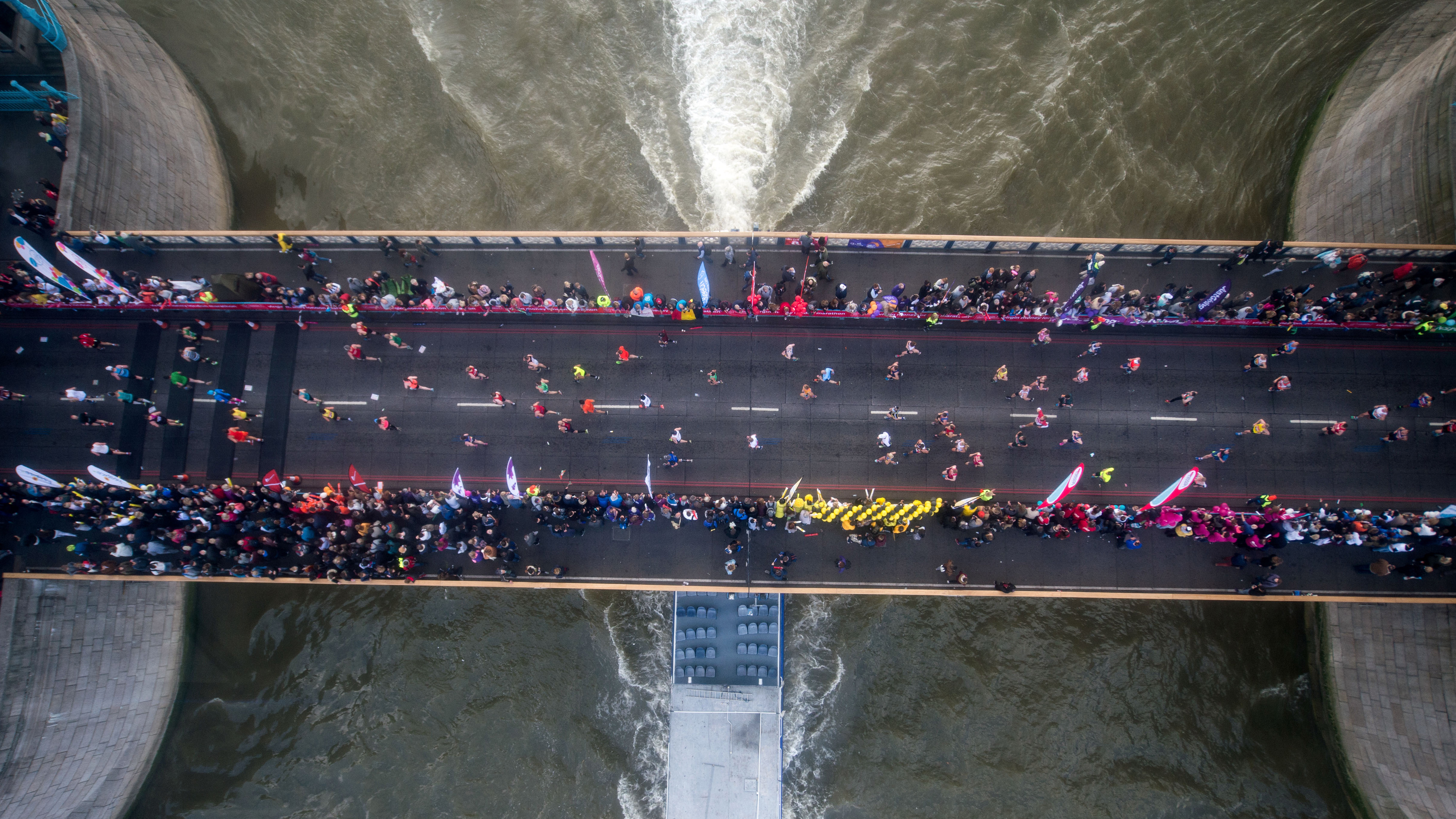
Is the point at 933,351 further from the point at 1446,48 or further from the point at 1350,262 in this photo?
the point at 1446,48

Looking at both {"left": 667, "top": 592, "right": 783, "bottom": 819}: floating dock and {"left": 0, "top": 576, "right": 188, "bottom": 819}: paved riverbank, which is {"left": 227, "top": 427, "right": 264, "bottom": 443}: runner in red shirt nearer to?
{"left": 0, "top": 576, "right": 188, "bottom": 819}: paved riverbank

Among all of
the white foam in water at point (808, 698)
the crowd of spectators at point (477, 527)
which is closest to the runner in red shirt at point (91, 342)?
the crowd of spectators at point (477, 527)

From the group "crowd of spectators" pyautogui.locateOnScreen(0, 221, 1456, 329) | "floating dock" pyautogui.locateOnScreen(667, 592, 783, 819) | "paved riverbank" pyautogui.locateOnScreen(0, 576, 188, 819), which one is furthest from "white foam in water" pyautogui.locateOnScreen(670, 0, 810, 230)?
"paved riverbank" pyautogui.locateOnScreen(0, 576, 188, 819)

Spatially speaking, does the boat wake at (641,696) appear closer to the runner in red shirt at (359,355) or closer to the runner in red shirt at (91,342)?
the runner in red shirt at (359,355)

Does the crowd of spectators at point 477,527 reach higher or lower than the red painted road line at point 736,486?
lower

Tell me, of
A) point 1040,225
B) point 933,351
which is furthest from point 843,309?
point 1040,225
